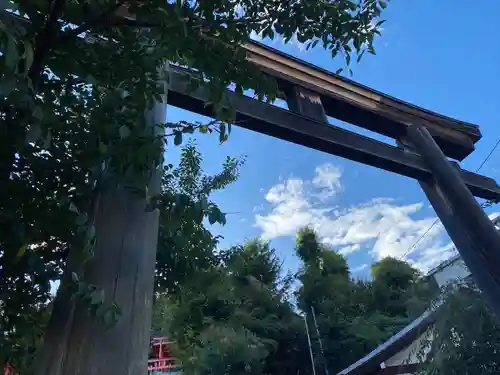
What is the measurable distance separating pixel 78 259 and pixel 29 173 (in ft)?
1.19

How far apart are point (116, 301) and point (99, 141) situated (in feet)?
1.07

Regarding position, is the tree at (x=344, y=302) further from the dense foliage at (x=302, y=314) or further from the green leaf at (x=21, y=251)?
the green leaf at (x=21, y=251)

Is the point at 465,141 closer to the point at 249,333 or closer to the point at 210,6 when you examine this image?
the point at 210,6

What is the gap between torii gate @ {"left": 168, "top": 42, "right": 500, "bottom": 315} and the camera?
1.82 metres

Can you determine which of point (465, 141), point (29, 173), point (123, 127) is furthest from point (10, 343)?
point (465, 141)

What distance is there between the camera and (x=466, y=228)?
6.59 ft

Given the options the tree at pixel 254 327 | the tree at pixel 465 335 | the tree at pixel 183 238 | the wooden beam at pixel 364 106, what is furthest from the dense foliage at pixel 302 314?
the tree at pixel 183 238

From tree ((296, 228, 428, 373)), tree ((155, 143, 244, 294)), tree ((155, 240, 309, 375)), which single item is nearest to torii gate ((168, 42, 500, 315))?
tree ((155, 143, 244, 294))

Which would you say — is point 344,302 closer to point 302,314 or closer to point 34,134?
point 302,314

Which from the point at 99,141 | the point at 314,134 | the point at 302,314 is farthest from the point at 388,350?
the point at 302,314

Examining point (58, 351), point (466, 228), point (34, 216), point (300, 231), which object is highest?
point (300, 231)

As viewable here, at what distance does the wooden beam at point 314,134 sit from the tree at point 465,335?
112 cm

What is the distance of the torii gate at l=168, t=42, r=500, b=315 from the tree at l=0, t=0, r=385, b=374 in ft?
2.18

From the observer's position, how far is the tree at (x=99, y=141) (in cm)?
62
